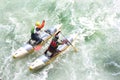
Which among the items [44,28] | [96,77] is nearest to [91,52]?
[96,77]

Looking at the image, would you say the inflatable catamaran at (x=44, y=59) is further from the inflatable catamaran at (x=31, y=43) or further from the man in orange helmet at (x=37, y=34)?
the man in orange helmet at (x=37, y=34)

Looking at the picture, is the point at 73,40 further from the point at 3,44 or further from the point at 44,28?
the point at 3,44

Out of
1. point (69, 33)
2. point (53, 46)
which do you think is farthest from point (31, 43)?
point (69, 33)

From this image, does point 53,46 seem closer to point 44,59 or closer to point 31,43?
point 44,59

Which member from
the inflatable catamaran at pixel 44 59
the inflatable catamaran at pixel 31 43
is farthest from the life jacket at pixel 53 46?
the inflatable catamaran at pixel 31 43

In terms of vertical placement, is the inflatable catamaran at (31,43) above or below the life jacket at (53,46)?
above

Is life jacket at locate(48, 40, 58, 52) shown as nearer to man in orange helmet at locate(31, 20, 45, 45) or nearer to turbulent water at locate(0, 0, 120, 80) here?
turbulent water at locate(0, 0, 120, 80)

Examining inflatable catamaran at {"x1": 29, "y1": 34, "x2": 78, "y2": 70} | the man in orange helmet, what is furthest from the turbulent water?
the man in orange helmet
